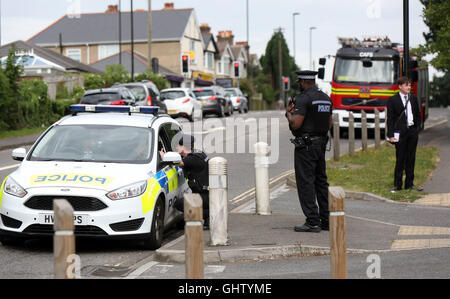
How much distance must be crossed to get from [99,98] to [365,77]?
29.9 ft

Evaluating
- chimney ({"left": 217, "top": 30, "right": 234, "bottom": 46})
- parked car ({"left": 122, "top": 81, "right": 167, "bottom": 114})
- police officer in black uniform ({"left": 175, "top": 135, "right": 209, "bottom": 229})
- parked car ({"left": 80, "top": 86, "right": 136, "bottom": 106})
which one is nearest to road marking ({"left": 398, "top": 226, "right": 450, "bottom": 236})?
police officer in black uniform ({"left": 175, "top": 135, "right": 209, "bottom": 229})

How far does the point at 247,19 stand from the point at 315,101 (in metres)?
83.5

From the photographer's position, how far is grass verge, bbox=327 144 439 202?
14.8m

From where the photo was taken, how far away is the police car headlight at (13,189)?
29.6 ft

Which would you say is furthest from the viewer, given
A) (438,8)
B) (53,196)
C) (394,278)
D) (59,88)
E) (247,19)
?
(247,19)

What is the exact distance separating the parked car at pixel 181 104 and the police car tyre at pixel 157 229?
2826cm

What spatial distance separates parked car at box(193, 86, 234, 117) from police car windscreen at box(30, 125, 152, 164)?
110 ft

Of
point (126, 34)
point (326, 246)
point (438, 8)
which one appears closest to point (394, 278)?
point (326, 246)

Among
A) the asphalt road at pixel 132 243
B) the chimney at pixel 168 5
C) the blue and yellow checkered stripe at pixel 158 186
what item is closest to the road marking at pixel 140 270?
the asphalt road at pixel 132 243

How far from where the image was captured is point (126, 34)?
76812mm

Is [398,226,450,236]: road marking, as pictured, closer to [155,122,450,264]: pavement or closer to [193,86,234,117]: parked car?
[155,122,450,264]: pavement

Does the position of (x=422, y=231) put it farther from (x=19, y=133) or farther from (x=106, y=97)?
(x=19, y=133)

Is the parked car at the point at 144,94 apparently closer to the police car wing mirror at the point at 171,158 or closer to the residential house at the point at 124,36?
the police car wing mirror at the point at 171,158
